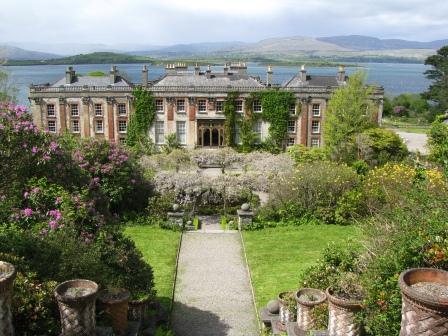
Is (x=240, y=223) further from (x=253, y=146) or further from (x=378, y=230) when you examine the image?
(x=253, y=146)

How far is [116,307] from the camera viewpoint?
10.7m

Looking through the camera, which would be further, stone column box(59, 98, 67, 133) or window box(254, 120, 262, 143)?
window box(254, 120, 262, 143)

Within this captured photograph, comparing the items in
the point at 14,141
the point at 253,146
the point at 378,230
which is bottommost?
the point at 253,146

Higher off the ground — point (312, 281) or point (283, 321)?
point (312, 281)

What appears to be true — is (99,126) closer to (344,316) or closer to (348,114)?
(348,114)

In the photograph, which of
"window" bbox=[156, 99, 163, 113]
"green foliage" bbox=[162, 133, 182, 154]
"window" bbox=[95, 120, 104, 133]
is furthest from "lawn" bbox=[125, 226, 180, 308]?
"window" bbox=[95, 120, 104, 133]

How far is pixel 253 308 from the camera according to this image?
15328 mm

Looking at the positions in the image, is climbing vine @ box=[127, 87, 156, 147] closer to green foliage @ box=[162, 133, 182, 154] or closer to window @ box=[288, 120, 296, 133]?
green foliage @ box=[162, 133, 182, 154]

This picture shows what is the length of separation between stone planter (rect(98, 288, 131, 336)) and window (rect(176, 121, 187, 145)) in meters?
36.5

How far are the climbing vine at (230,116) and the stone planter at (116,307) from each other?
3632cm

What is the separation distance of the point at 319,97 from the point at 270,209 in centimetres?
2395

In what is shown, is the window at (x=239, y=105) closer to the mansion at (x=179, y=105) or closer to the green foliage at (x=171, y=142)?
the mansion at (x=179, y=105)

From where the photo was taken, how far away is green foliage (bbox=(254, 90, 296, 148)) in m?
46.2

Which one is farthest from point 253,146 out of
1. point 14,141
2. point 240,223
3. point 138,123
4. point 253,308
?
point 14,141
